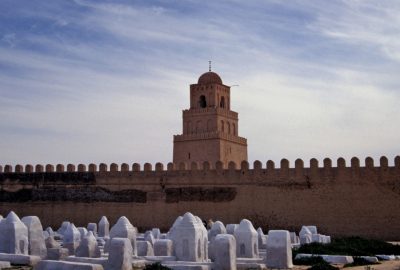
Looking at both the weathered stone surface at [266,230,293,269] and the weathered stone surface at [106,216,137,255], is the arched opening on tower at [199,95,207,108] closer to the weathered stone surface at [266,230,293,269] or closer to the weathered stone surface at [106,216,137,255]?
the weathered stone surface at [106,216,137,255]

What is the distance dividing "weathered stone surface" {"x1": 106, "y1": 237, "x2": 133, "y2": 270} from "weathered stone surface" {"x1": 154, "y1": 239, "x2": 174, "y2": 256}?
9.75ft

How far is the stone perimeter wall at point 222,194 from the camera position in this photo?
77.3 ft

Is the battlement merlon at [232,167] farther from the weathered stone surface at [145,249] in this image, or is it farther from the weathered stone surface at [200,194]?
the weathered stone surface at [145,249]

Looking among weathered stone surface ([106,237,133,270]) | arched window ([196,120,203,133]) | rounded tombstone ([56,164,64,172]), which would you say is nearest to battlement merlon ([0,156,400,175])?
rounded tombstone ([56,164,64,172])

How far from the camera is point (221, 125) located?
113 feet

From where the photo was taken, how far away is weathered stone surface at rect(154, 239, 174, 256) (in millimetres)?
15242

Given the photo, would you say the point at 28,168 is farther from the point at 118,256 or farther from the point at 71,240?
the point at 118,256

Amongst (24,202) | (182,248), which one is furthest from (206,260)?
(24,202)

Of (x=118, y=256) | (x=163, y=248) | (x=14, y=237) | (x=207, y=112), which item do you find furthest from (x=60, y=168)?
(x=118, y=256)

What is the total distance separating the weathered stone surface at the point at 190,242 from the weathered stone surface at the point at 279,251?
4.86ft

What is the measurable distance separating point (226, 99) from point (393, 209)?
45.5 feet

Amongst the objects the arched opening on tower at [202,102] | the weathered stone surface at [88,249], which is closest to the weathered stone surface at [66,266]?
the weathered stone surface at [88,249]

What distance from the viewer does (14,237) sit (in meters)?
14.8

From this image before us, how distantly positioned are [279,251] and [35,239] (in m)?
5.47
